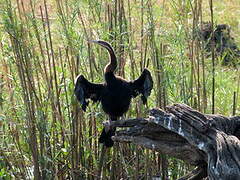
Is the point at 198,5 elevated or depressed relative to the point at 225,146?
elevated

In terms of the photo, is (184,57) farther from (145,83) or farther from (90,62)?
(90,62)

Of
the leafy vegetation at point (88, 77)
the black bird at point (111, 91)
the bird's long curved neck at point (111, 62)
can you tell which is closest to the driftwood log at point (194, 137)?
the black bird at point (111, 91)

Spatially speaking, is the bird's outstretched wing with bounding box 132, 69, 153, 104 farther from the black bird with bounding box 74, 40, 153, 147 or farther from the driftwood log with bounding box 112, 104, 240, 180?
the driftwood log with bounding box 112, 104, 240, 180

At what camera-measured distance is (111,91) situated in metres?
4.16

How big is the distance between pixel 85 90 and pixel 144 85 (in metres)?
0.41

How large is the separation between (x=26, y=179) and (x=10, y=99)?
26.2 inches

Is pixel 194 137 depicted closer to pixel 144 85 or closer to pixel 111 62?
Answer: pixel 144 85

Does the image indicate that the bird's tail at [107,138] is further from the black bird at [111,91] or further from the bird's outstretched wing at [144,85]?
the bird's outstretched wing at [144,85]

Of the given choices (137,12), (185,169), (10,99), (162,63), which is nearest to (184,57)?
(162,63)

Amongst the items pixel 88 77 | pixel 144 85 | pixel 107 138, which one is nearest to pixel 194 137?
pixel 144 85

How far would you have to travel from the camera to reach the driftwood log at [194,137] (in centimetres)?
318

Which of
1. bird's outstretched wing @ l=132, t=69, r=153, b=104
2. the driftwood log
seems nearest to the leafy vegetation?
bird's outstretched wing @ l=132, t=69, r=153, b=104

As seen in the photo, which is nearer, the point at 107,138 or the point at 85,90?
the point at 85,90

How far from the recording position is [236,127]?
3.66 m
